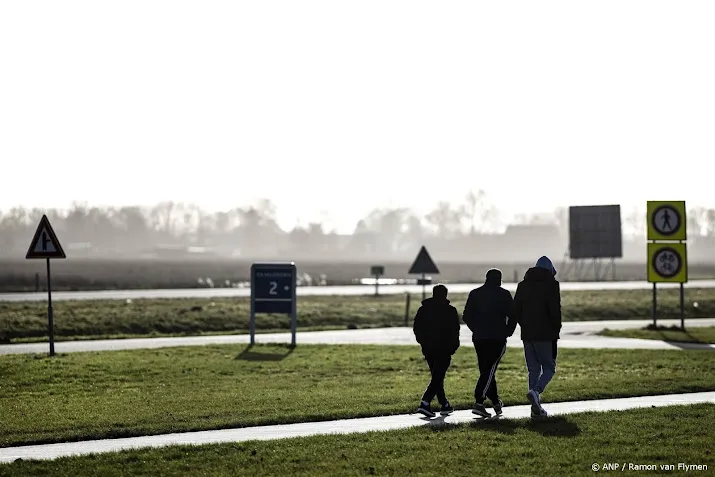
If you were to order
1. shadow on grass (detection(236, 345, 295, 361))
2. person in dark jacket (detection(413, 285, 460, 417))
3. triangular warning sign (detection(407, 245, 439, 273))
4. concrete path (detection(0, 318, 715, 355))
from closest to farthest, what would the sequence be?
person in dark jacket (detection(413, 285, 460, 417)) → shadow on grass (detection(236, 345, 295, 361)) → concrete path (detection(0, 318, 715, 355)) → triangular warning sign (detection(407, 245, 439, 273))

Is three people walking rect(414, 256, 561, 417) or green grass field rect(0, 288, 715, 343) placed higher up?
three people walking rect(414, 256, 561, 417)

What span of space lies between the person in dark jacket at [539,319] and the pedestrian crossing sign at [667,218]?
56.1ft

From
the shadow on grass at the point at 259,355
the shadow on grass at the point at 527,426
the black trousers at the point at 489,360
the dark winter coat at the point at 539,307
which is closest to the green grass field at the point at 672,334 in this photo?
the shadow on grass at the point at 259,355

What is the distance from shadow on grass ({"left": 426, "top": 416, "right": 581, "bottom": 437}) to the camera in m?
12.4

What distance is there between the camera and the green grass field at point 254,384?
13938 mm

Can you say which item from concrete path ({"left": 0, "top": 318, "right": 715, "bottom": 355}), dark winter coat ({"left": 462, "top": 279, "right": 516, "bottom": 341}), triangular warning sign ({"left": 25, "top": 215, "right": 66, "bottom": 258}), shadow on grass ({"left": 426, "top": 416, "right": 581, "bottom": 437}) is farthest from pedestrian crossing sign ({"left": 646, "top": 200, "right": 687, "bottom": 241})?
shadow on grass ({"left": 426, "top": 416, "right": 581, "bottom": 437})

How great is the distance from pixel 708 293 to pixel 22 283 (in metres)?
40.3

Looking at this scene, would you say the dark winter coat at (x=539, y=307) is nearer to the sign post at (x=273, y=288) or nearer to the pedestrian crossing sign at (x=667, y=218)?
the sign post at (x=273, y=288)

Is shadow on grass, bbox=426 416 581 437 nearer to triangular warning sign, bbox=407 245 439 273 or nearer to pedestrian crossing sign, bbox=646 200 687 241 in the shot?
pedestrian crossing sign, bbox=646 200 687 241

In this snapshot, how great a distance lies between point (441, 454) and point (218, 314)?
25.9 m

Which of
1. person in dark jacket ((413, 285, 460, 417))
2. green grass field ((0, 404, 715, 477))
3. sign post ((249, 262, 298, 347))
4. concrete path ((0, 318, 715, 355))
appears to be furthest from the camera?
sign post ((249, 262, 298, 347))

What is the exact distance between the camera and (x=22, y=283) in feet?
215

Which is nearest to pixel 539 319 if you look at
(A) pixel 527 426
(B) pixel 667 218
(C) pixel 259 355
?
(A) pixel 527 426

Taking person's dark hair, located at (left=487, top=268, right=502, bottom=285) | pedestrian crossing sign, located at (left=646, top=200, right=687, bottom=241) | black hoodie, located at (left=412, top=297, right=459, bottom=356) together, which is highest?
pedestrian crossing sign, located at (left=646, top=200, right=687, bottom=241)
